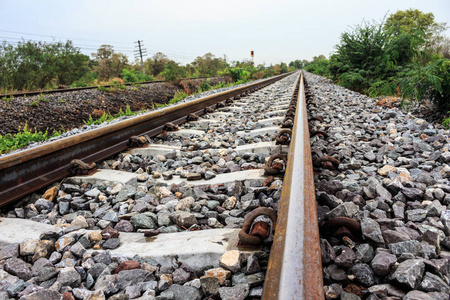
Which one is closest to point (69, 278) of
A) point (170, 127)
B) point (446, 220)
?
point (446, 220)

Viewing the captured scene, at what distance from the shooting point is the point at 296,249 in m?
0.79

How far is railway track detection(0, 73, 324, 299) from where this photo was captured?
3.02 feet

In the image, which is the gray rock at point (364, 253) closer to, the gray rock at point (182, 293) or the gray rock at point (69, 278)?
the gray rock at point (182, 293)

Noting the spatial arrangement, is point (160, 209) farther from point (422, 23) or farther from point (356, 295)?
point (422, 23)

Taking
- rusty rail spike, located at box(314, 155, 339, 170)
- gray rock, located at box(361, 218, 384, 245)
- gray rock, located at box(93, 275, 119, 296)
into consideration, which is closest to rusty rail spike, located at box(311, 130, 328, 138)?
rusty rail spike, located at box(314, 155, 339, 170)

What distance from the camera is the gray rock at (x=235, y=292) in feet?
2.84

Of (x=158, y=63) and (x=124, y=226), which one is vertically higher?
(x=158, y=63)

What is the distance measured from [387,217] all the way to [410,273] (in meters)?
0.50

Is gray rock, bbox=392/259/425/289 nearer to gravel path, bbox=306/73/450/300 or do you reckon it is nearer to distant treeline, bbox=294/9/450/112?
gravel path, bbox=306/73/450/300

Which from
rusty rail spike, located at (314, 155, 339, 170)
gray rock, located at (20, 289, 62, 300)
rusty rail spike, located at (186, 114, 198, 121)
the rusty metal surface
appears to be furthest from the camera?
rusty rail spike, located at (186, 114, 198, 121)

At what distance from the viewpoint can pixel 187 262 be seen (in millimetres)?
1070

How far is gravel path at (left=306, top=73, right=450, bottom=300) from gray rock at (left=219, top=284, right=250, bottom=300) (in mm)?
260

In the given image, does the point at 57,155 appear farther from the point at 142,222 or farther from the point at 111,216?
the point at 142,222

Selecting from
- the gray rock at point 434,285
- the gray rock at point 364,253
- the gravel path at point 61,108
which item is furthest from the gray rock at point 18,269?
the gravel path at point 61,108
